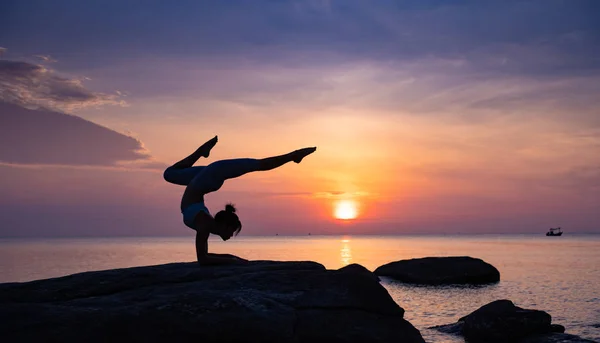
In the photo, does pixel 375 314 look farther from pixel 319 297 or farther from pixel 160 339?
pixel 160 339

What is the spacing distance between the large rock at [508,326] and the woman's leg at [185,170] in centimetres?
1292

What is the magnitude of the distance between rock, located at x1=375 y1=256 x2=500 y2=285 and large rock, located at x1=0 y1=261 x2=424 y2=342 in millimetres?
31118

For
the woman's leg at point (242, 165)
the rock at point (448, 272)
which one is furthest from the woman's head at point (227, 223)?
the rock at point (448, 272)

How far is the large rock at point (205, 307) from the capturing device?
8273mm

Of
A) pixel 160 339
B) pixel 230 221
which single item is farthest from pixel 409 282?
pixel 160 339

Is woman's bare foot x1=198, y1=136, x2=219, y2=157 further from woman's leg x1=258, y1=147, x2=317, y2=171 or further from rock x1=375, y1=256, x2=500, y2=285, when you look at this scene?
rock x1=375, y1=256, x2=500, y2=285

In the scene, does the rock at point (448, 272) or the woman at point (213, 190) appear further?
the rock at point (448, 272)

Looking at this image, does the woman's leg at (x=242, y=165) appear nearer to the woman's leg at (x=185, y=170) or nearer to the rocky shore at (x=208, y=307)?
the woman's leg at (x=185, y=170)

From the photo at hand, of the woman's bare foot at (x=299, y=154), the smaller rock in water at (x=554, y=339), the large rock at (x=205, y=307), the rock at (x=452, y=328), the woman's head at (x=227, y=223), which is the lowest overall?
the rock at (x=452, y=328)

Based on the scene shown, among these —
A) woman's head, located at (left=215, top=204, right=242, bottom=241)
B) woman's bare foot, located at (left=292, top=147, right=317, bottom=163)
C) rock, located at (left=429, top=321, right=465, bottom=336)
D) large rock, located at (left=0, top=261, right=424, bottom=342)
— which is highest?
woman's bare foot, located at (left=292, top=147, right=317, bottom=163)

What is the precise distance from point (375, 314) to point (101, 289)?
17.9 feet

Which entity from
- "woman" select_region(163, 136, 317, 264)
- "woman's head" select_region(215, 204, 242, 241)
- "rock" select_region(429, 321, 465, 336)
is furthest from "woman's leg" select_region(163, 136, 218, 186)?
"rock" select_region(429, 321, 465, 336)

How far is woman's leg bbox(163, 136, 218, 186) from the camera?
40.8 ft

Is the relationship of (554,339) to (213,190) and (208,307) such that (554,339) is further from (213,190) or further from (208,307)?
(208,307)
